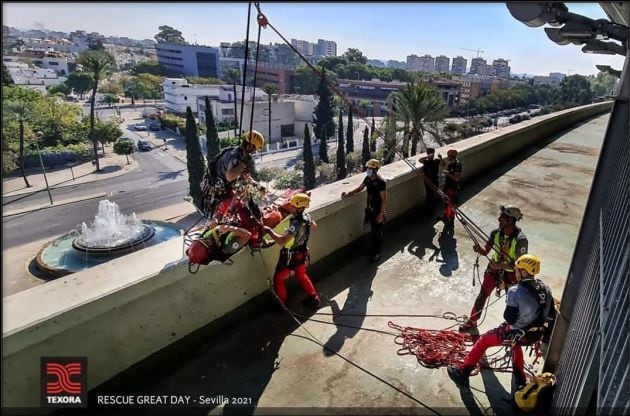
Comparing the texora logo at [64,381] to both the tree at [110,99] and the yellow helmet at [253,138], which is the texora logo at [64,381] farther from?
the tree at [110,99]

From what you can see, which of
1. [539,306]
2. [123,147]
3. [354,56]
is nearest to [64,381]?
[539,306]

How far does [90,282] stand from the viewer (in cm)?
299

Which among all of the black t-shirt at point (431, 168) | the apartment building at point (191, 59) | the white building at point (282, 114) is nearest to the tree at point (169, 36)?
the apartment building at point (191, 59)

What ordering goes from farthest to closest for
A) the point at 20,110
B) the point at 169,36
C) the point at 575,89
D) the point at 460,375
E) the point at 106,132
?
1. the point at 169,36
2. the point at 575,89
3. the point at 106,132
4. the point at 20,110
5. the point at 460,375

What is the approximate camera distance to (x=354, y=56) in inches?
5748

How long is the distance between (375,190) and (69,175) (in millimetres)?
62793

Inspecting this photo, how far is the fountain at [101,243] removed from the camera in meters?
29.8

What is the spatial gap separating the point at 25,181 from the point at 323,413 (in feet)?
203

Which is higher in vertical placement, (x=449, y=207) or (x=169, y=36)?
(x=169, y=36)

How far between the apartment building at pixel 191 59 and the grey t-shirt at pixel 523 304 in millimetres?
138383

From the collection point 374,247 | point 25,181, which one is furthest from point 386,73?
point 374,247

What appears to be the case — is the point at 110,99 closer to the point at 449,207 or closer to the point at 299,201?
the point at 449,207

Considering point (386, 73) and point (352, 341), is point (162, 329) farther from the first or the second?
point (386, 73)

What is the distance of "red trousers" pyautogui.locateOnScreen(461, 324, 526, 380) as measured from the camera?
11.0 ft
